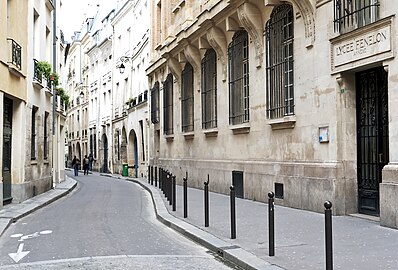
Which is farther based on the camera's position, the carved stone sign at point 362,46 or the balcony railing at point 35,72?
the balcony railing at point 35,72

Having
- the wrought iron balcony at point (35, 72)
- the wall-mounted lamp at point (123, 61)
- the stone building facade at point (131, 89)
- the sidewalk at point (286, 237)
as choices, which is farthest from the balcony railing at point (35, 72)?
the wall-mounted lamp at point (123, 61)

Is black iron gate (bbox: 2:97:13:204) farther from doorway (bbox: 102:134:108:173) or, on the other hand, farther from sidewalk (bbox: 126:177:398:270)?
doorway (bbox: 102:134:108:173)

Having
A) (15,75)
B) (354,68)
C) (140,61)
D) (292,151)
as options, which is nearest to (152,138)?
(140,61)

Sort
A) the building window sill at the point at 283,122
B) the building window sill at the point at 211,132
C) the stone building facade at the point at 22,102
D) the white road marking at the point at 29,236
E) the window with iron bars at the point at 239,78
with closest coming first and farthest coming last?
1. the white road marking at the point at 29,236
2. the building window sill at the point at 283,122
3. the stone building facade at the point at 22,102
4. the window with iron bars at the point at 239,78
5. the building window sill at the point at 211,132

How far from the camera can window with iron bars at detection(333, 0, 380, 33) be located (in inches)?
390

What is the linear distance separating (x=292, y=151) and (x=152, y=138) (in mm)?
16454

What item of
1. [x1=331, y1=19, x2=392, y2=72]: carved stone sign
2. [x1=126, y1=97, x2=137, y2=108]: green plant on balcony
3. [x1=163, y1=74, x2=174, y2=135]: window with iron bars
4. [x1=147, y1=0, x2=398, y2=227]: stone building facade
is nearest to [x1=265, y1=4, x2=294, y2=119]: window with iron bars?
[x1=147, y1=0, x2=398, y2=227]: stone building facade

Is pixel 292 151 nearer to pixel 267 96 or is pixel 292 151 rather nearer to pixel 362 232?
pixel 267 96

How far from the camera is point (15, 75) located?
15.6m

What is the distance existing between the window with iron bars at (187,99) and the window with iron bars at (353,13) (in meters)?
11.2

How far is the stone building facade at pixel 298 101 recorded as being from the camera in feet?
33.4

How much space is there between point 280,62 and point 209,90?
6.10 metres

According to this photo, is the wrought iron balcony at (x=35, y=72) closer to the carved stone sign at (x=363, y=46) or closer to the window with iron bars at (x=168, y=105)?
the window with iron bars at (x=168, y=105)

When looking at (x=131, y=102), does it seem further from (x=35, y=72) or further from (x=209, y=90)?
(x=35, y=72)
